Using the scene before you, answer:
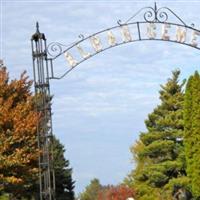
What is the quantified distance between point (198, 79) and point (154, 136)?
8.70 meters

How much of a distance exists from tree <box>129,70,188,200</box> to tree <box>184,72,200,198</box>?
247 inches

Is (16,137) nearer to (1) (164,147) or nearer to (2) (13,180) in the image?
(2) (13,180)

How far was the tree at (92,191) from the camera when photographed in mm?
82062

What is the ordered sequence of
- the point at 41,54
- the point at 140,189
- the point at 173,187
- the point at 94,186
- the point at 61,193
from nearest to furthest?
the point at 41,54, the point at 173,187, the point at 140,189, the point at 61,193, the point at 94,186

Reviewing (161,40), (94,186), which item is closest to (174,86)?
(161,40)

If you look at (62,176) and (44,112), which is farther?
(62,176)

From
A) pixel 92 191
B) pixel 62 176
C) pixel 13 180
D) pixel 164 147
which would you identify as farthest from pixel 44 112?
pixel 92 191

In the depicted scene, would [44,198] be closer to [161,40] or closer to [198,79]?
[161,40]

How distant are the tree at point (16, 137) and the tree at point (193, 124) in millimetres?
6312

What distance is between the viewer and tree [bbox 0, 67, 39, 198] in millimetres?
27219

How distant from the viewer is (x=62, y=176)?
47156 millimetres

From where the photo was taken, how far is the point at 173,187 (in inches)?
1357

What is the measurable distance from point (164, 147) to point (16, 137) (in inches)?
409

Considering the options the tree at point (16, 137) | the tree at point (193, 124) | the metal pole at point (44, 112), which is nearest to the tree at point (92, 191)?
the tree at point (16, 137)
